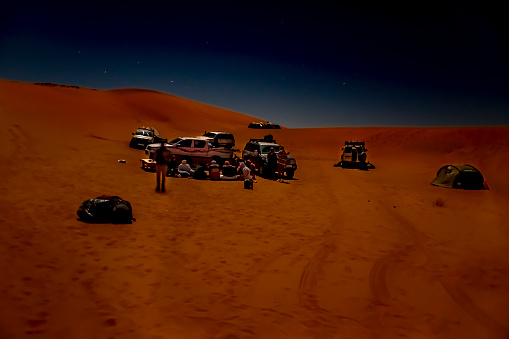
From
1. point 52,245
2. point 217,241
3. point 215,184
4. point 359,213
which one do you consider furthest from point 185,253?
point 215,184

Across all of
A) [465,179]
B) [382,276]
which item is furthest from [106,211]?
[465,179]

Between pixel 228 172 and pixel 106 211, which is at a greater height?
pixel 228 172

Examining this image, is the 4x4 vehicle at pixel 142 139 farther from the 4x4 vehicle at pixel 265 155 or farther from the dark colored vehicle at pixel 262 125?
the dark colored vehicle at pixel 262 125

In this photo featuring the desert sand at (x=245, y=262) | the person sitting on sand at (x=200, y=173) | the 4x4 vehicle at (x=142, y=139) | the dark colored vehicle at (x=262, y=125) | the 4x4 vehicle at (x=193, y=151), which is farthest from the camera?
the dark colored vehicle at (x=262, y=125)

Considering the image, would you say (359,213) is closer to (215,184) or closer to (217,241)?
(217,241)

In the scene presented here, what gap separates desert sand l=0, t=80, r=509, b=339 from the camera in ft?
16.4

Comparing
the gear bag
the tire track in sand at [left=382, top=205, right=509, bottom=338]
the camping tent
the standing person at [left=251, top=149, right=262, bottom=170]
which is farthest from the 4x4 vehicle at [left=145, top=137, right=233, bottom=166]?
the tire track in sand at [left=382, top=205, right=509, bottom=338]

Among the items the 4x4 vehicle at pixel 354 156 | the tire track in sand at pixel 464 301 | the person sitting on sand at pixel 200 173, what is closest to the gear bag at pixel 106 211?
the tire track in sand at pixel 464 301

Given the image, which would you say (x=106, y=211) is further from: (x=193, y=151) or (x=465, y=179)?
(x=465, y=179)

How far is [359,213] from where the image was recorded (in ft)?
40.3

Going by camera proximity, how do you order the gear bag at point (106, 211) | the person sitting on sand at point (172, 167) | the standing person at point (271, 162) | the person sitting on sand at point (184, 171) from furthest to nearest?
the standing person at point (271, 162) < the person sitting on sand at point (172, 167) < the person sitting on sand at point (184, 171) < the gear bag at point (106, 211)

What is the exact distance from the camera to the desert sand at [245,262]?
4996 mm

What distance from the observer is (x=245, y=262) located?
7.30 m

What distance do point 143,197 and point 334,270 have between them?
792cm
